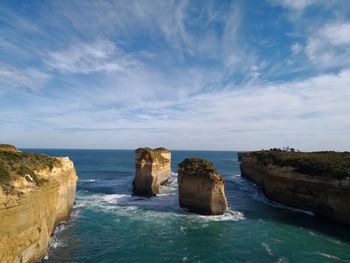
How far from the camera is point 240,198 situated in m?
51.0

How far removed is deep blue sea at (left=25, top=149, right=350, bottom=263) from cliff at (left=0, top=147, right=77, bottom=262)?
3.19 metres

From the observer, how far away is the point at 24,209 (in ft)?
66.8

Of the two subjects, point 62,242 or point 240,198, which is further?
point 240,198

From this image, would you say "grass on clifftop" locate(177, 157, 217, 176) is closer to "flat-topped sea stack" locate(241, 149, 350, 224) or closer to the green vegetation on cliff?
"flat-topped sea stack" locate(241, 149, 350, 224)

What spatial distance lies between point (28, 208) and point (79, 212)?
19.7m

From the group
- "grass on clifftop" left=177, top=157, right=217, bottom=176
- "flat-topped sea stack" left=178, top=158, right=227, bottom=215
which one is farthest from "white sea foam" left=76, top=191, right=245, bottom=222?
"grass on clifftop" left=177, top=157, right=217, bottom=176

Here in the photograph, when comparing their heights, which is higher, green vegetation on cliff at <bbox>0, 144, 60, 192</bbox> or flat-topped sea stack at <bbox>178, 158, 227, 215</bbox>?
green vegetation on cliff at <bbox>0, 144, 60, 192</bbox>

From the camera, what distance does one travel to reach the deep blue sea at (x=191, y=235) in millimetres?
26250

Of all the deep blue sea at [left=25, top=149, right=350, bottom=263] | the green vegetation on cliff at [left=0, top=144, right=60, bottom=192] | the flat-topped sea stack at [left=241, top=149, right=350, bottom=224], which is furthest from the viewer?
the flat-topped sea stack at [left=241, top=149, right=350, bottom=224]

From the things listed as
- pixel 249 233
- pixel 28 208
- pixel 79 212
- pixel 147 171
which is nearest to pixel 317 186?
pixel 249 233

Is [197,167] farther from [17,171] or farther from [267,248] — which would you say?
[17,171]

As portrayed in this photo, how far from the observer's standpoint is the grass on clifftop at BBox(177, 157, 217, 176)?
1539 inches

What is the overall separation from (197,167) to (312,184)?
15.7 meters

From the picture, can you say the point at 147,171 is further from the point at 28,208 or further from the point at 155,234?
the point at 28,208
